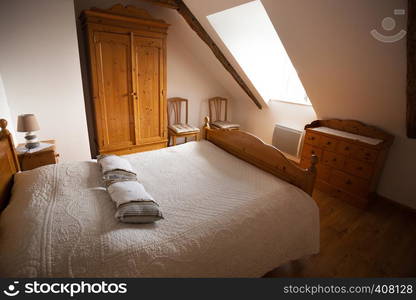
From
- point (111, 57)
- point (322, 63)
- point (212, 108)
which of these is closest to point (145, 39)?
point (111, 57)

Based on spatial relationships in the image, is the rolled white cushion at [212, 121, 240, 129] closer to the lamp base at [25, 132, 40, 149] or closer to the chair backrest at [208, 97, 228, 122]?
the chair backrest at [208, 97, 228, 122]

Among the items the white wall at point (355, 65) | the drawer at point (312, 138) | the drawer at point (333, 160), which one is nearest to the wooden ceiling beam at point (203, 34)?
the white wall at point (355, 65)

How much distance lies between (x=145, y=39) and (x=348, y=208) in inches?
124

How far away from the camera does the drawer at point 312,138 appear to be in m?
2.84

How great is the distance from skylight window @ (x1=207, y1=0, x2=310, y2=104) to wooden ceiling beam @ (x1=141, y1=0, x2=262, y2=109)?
0.79 feet

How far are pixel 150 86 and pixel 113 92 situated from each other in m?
0.50

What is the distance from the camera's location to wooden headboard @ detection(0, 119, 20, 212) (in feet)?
4.74

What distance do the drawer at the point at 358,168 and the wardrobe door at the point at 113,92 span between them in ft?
9.03

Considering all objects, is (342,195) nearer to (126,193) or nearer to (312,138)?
(312,138)

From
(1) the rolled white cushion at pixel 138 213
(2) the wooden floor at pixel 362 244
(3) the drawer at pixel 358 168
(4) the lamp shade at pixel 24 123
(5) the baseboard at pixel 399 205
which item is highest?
(4) the lamp shade at pixel 24 123

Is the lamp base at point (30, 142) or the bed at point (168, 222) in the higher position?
the lamp base at point (30, 142)

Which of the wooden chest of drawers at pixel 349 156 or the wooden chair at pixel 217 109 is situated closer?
the wooden chest of drawers at pixel 349 156

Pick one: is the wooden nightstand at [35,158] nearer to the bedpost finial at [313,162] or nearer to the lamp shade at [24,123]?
the lamp shade at [24,123]

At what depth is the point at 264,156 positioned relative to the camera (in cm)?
194
